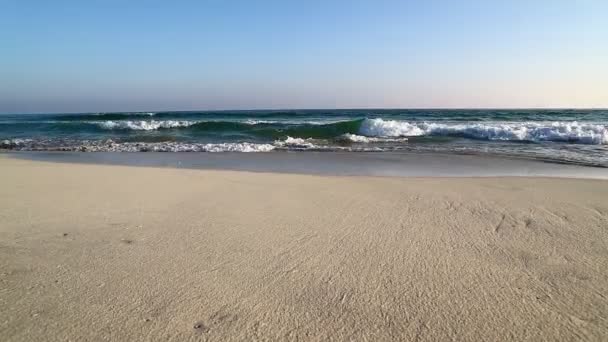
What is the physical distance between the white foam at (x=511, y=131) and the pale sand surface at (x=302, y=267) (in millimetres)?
11441

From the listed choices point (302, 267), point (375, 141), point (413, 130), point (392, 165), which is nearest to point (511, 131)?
point (413, 130)

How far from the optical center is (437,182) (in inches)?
201

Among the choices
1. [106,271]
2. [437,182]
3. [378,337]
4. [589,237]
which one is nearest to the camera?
[378,337]

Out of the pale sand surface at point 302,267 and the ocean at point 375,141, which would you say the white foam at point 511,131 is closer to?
the ocean at point 375,141

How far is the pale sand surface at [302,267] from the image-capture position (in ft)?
5.25

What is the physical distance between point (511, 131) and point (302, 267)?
1553 cm

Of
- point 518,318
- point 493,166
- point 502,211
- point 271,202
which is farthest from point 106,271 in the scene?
point 493,166

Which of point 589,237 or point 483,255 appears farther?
point 589,237

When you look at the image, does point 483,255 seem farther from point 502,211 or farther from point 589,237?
point 502,211

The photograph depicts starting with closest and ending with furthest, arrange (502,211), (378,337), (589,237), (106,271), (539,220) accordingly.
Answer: (378,337)
(106,271)
(589,237)
(539,220)
(502,211)

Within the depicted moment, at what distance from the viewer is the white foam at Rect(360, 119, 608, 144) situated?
13.0 meters

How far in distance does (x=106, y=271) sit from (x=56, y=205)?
80.6 inches

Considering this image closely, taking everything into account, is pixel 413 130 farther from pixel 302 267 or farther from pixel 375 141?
pixel 302 267

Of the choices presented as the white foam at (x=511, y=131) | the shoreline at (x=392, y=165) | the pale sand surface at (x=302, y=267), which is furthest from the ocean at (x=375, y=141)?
the pale sand surface at (x=302, y=267)
